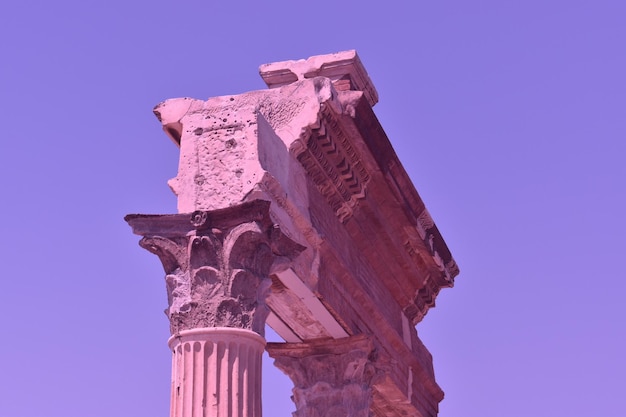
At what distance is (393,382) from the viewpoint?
12875 millimetres

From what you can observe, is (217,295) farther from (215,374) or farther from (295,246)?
(295,246)

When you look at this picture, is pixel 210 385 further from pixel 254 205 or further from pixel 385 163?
pixel 385 163

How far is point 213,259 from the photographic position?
873 centimetres

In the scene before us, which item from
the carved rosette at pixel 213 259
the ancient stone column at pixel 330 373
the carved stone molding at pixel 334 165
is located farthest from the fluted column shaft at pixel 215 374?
the ancient stone column at pixel 330 373

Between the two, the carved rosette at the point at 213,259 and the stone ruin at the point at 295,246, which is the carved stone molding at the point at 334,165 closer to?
the stone ruin at the point at 295,246

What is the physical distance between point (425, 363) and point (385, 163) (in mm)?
4164

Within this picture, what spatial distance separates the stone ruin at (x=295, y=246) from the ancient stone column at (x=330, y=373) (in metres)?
0.01

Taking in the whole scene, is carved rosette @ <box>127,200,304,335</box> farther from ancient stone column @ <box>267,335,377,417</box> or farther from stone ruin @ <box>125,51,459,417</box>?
ancient stone column @ <box>267,335,377,417</box>

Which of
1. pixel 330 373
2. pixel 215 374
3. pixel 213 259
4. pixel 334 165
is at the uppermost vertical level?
pixel 334 165

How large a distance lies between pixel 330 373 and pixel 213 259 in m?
3.34

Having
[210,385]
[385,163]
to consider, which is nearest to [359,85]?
[385,163]

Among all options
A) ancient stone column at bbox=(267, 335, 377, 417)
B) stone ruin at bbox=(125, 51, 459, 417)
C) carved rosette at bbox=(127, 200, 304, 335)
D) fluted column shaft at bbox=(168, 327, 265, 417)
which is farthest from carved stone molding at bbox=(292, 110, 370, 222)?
fluted column shaft at bbox=(168, 327, 265, 417)

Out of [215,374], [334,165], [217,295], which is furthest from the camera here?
[334,165]

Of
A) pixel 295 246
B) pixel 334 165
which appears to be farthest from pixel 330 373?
pixel 295 246
